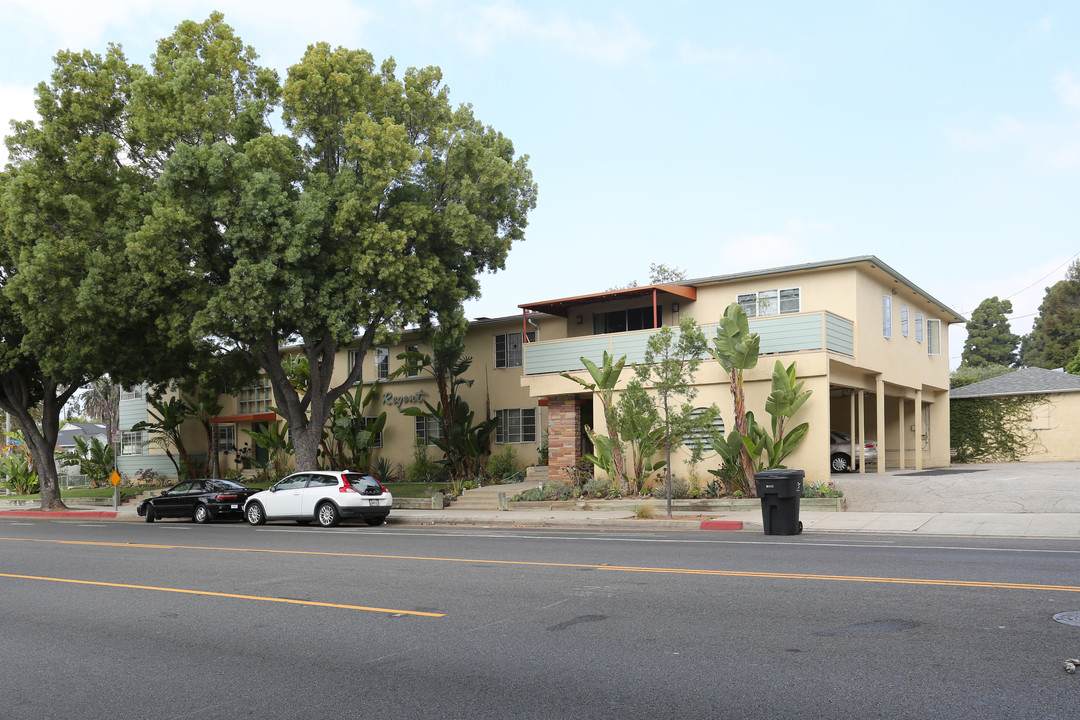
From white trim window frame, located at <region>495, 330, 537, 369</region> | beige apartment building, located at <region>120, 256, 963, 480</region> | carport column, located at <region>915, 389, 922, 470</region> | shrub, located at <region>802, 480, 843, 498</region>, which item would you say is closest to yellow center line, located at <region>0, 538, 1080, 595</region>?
shrub, located at <region>802, 480, 843, 498</region>

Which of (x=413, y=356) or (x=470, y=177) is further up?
(x=470, y=177)

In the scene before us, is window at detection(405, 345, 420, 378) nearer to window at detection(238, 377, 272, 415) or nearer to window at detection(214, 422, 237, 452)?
window at detection(238, 377, 272, 415)

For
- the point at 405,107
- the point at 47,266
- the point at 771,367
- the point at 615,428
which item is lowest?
the point at 615,428

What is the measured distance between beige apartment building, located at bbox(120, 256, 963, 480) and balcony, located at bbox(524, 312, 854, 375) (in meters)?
0.04

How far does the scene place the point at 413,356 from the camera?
29.4m

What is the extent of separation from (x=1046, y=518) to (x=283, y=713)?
53.7ft

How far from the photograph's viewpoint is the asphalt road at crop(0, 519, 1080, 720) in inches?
226

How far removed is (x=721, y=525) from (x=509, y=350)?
14.8 m

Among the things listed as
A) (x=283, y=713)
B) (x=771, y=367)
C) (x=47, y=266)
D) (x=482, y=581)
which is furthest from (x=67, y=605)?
(x=771, y=367)

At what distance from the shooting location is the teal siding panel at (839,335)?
22.4 meters

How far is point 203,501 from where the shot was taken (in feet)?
81.1

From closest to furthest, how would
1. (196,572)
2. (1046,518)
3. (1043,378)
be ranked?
1. (196,572)
2. (1046,518)
3. (1043,378)

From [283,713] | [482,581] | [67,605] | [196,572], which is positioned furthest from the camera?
[196,572]

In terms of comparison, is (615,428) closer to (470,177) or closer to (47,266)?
(470,177)
